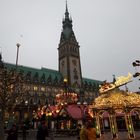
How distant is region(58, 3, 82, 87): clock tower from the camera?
10153cm

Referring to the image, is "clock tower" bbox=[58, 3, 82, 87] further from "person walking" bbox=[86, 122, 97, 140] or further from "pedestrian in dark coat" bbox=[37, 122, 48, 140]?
"person walking" bbox=[86, 122, 97, 140]

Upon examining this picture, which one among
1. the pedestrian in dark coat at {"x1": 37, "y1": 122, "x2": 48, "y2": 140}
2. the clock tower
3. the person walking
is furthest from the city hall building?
the person walking

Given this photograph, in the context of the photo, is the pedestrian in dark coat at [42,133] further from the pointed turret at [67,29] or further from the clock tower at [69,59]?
the pointed turret at [67,29]

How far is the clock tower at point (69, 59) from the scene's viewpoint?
101531 mm

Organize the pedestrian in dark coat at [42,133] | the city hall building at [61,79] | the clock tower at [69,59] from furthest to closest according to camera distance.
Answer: the clock tower at [69,59] → the city hall building at [61,79] → the pedestrian in dark coat at [42,133]

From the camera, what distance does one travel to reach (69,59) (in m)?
104

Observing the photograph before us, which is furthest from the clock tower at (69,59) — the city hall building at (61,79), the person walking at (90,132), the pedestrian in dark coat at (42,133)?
the person walking at (90,132)

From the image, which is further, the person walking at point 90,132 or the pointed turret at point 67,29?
the pointed turret at point 67,29

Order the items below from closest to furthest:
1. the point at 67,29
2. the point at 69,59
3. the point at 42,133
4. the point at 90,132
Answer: the point at 90,132, the point at 42,133, the point at 69,59, the point at 67,29

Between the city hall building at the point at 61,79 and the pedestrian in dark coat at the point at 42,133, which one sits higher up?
the city hall building at the point at 61,79

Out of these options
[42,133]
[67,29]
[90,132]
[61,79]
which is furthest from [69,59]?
[90,132]

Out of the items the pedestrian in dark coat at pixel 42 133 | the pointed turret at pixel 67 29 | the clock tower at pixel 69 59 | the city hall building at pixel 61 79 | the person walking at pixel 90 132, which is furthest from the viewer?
the pointed turret at pixel 67 29

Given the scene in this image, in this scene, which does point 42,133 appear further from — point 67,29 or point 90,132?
point 67,29

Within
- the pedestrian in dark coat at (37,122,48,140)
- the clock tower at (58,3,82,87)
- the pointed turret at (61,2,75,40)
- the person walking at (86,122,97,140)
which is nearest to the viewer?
the person walking at (86,122,97,140)
